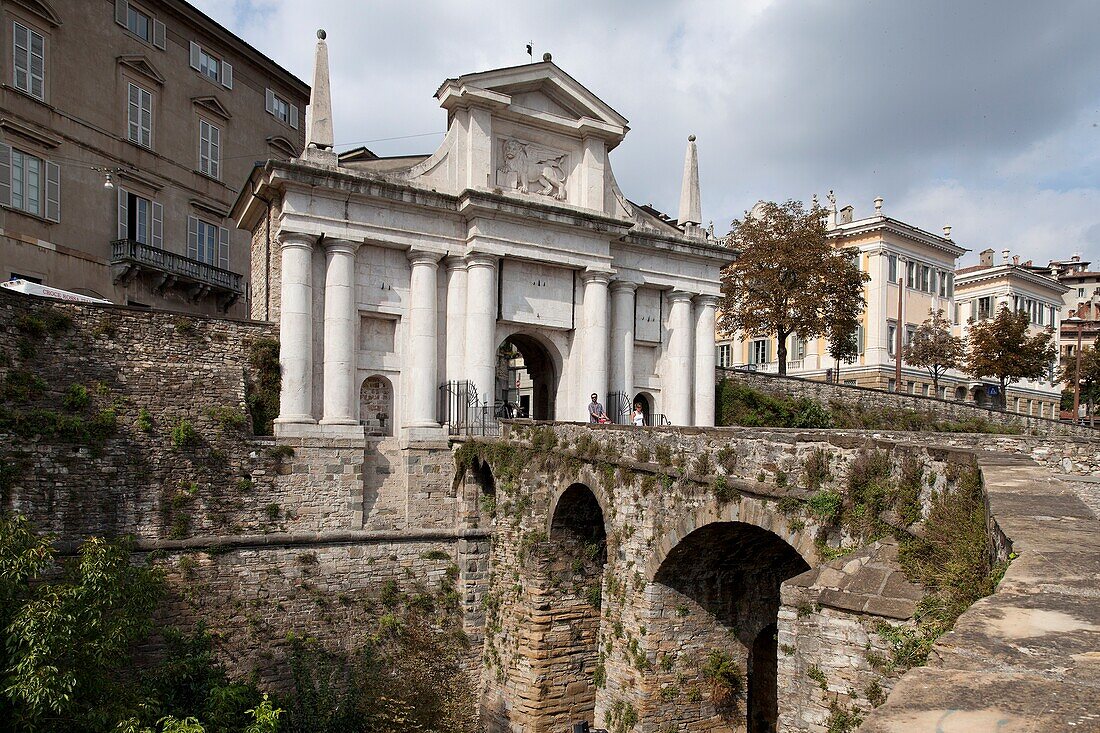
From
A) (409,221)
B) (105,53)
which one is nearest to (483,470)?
(409,221)

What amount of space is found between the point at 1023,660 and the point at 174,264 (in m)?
28.7

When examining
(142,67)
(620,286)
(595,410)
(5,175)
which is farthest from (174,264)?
(595,410)

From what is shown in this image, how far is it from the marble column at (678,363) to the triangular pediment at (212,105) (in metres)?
19.1

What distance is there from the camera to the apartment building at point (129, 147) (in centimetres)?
2320

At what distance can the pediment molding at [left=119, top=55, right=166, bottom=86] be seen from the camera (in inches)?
1040

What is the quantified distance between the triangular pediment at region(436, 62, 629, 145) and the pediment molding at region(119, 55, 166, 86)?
12505 mm

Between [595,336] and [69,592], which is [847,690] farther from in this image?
[595,336]

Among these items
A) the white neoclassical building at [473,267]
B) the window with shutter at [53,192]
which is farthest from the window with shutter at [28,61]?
the white neoclassical building at [473,267]

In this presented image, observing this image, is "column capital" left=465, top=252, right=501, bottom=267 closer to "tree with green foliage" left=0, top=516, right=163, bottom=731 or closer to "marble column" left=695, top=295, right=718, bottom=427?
"marble column" left=695, top=295, right=718, bottom=427

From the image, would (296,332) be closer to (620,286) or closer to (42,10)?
(620,286)

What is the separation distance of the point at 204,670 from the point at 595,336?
12.9 metres

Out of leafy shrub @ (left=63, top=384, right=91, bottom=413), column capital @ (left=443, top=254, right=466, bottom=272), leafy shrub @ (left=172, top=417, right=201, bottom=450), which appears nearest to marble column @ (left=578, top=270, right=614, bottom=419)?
column capital @ (left=443, top=254, right=466, bottom=272)

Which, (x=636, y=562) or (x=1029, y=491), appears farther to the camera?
(x=636, y=562)

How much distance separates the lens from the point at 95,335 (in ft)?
56.0
